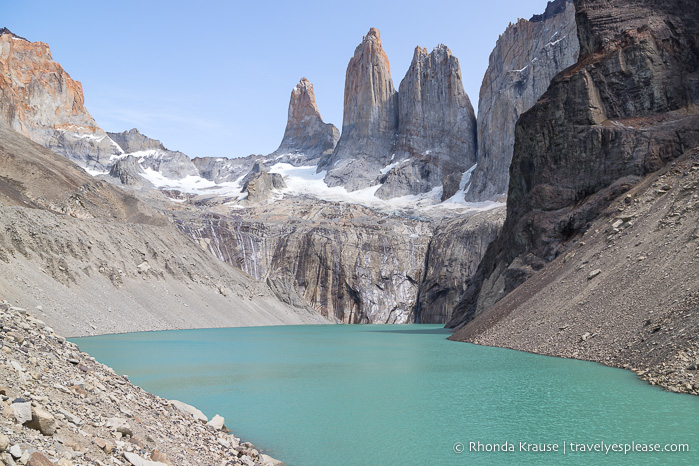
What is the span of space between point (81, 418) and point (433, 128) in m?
→ 146

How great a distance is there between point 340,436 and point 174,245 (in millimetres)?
56468

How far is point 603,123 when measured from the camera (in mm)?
38125

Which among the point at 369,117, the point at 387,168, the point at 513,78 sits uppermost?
the point at 513,78

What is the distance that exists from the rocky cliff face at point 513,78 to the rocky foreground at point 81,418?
11441cm

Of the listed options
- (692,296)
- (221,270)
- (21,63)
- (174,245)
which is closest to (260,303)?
(221,270)

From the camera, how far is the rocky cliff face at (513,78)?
11469 cm

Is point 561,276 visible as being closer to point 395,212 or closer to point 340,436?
point 340,436

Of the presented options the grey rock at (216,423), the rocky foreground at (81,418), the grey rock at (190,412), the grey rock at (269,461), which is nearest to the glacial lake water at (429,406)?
the grey rock at (269,461)

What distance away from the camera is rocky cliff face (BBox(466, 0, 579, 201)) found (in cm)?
11469

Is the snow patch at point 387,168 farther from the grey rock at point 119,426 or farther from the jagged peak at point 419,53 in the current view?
the grey rock at point 119,426

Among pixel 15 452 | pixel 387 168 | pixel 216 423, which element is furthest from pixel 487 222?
pixel 15 452

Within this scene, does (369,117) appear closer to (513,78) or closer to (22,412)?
(513,78)

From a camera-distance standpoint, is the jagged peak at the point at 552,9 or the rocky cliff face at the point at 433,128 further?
the rocky cliff face at the point at 433,128

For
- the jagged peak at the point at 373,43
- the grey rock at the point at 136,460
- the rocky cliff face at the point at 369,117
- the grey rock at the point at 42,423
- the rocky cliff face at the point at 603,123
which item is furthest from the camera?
the jagged peak at the point at 373,43
